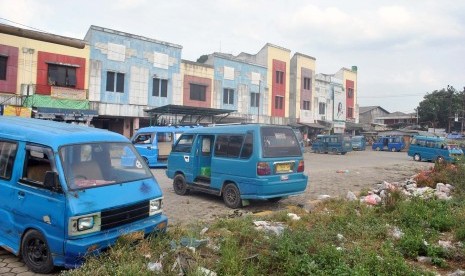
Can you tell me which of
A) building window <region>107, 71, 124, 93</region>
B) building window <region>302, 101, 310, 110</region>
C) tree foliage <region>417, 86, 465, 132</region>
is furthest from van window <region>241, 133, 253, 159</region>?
tree foliage <region>417, 86, 465, 132</region>

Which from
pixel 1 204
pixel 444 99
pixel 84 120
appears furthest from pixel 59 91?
pixel 444 99

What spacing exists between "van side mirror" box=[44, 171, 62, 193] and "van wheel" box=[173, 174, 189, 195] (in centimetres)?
582

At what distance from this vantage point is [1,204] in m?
5.13

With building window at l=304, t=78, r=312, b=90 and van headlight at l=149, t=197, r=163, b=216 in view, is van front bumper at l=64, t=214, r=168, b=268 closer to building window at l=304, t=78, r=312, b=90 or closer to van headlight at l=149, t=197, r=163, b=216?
van headlight at l=149, t=197, r=163, b=216

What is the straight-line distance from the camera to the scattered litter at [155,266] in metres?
4.07

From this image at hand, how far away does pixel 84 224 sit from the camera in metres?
4.44

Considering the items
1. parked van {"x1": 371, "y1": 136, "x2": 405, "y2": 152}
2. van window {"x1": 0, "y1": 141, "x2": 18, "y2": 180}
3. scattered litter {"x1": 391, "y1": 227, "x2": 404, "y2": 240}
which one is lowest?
scattered litter {"x1": 391, "y1": 227, "x2": 404, "y2": 240}

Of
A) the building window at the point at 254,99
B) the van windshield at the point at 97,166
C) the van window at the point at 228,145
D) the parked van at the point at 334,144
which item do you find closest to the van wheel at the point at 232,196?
the van window at the point at 228,145

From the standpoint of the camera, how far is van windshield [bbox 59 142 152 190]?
191 inches

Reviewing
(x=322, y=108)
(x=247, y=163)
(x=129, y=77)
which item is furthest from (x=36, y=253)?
(x=322, y=108)

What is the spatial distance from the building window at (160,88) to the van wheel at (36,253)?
82.9ft

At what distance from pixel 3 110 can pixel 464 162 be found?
75.7 feet

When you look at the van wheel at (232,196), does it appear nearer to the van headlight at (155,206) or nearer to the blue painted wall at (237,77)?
the van headlight at (155,206)

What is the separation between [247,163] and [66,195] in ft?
14.7
